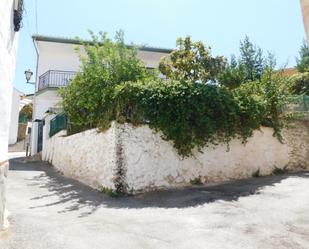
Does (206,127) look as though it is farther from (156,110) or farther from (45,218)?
(45,218)

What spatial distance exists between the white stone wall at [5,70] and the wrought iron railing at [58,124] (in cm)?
801

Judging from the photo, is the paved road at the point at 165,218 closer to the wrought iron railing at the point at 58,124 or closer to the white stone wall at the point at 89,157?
the white stone wall at the point at 89,157

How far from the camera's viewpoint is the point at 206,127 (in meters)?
9.54

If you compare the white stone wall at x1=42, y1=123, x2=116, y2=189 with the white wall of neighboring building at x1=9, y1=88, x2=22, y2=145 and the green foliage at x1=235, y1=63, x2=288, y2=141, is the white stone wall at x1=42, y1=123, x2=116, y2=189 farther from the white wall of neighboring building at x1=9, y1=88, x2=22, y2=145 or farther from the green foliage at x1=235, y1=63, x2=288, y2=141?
the white wall of neighboring building at x1=9, y1=88, x2=22, y2=145

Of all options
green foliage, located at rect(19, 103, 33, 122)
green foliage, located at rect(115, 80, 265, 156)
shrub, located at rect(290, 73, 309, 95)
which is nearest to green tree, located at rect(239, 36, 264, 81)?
shrub, located at rect(290, 73, 309, 95)

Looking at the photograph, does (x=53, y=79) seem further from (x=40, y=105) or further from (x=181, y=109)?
(x=181, y=109)

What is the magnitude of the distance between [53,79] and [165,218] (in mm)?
16305

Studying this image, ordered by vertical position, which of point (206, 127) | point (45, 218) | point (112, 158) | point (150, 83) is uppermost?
point (150, 83)

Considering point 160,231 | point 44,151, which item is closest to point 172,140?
point 160,231


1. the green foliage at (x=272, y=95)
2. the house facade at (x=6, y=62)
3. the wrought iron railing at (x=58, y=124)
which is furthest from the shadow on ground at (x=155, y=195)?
the wrought iron railing at (x=58, y=124)

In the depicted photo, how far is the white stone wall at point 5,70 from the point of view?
5199mm

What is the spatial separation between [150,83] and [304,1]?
22.6 feet

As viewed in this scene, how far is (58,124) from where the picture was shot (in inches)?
603

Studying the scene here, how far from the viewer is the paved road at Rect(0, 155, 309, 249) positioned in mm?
4922
